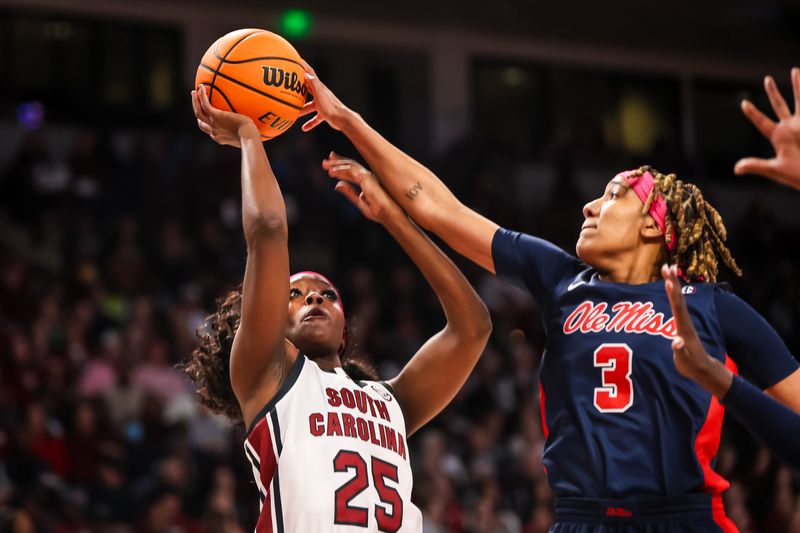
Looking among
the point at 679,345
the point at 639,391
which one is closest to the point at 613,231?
the point at 639,391

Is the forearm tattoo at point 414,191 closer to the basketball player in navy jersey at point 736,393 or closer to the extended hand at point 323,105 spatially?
the extended hand at point 323,105

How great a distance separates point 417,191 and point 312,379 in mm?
743

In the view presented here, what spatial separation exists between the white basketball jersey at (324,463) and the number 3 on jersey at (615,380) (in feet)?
2.68

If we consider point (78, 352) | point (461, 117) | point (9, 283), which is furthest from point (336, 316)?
point (461, 117)

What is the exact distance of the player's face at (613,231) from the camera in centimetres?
347

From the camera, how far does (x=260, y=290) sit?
3480mm

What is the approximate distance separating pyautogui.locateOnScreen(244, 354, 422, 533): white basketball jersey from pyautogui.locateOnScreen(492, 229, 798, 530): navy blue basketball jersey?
597 millimetres

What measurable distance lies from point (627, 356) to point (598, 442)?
10.7 inches

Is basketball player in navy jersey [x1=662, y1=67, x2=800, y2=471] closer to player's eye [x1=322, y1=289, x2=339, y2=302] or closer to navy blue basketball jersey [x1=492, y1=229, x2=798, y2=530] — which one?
navy blue basketball jersey [x1=492, y1=229, x2=798, y2=530]

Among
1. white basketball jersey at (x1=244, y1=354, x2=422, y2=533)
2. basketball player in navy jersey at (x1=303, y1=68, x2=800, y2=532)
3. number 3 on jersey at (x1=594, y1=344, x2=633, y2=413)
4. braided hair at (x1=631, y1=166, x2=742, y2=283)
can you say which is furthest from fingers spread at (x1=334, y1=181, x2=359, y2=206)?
number 3 on jersey at (x1=594, y1=344, x2=633, y2=413)

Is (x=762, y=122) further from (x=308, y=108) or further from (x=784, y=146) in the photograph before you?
(x=308, y=108)

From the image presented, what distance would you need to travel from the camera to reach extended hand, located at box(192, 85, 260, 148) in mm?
3750

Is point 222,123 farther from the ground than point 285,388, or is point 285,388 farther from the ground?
point 222,123

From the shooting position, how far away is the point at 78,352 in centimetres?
902
